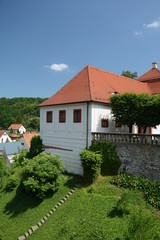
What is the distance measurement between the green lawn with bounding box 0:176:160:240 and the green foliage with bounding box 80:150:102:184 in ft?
2.05

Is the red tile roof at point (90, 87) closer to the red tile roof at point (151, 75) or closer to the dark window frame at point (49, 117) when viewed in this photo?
the dark window frame at point (49, 117)

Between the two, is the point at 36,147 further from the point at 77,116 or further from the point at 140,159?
the point at 140,159

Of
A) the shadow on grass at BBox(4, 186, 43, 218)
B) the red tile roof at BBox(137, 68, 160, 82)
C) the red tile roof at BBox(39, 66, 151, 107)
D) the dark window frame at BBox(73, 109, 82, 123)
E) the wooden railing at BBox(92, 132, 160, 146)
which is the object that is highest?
the red tile roof at BBox(137, 68, 160, 82)

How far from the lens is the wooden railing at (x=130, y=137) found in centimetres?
1329

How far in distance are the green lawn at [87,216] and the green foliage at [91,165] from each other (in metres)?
0.63

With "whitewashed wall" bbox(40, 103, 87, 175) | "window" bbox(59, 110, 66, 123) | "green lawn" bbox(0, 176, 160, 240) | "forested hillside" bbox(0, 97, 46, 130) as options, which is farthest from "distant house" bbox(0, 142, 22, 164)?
"forested hillside" bbox(0, 97, 46, 130)

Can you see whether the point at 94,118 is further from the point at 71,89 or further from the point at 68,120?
the point at 71,89

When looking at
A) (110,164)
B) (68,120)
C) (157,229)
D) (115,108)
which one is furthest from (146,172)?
(68,120)

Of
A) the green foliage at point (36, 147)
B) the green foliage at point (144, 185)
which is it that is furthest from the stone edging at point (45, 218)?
the green foliage at point (36, 147)

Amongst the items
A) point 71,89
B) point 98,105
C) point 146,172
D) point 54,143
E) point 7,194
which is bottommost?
point 7,194

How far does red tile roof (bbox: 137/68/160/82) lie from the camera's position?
2631cm

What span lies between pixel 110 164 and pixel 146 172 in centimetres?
285

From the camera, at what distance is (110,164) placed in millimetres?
14992

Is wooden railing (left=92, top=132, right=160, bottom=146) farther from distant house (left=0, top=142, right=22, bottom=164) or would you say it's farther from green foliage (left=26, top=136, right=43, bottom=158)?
distant house (left=0, top=142, right=22, bottom=164)
